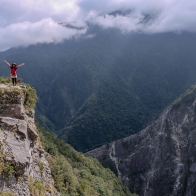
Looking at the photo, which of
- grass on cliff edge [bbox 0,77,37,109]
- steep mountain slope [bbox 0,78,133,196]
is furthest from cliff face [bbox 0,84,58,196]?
grass on cliff edge [bbox 0,77,37,109]

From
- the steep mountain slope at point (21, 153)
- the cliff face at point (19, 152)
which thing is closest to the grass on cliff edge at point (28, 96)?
the steep mountain slope at point (21, 153)

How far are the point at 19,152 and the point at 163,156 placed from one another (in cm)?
9983

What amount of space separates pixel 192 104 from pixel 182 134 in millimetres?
16078

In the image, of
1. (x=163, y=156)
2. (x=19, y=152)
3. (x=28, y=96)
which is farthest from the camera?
(x=163, y=156)

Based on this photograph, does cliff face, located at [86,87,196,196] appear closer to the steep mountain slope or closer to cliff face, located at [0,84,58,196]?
the steep mountain slope

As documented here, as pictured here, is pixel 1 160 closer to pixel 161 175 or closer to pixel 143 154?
pixel 161 175

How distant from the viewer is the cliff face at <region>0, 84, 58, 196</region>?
51.1 feet

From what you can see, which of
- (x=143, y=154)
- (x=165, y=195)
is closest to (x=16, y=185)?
(x=165, y=195)

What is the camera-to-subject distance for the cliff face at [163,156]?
99.5 metres

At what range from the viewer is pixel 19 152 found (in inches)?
671

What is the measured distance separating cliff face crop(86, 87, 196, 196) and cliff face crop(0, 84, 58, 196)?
8670cm

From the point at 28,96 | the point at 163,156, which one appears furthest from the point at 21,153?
the point at 163,156

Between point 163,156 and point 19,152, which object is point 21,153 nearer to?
point 19,152

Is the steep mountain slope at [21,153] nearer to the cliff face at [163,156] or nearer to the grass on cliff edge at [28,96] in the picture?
the grass on cliff edge at [28,96]
